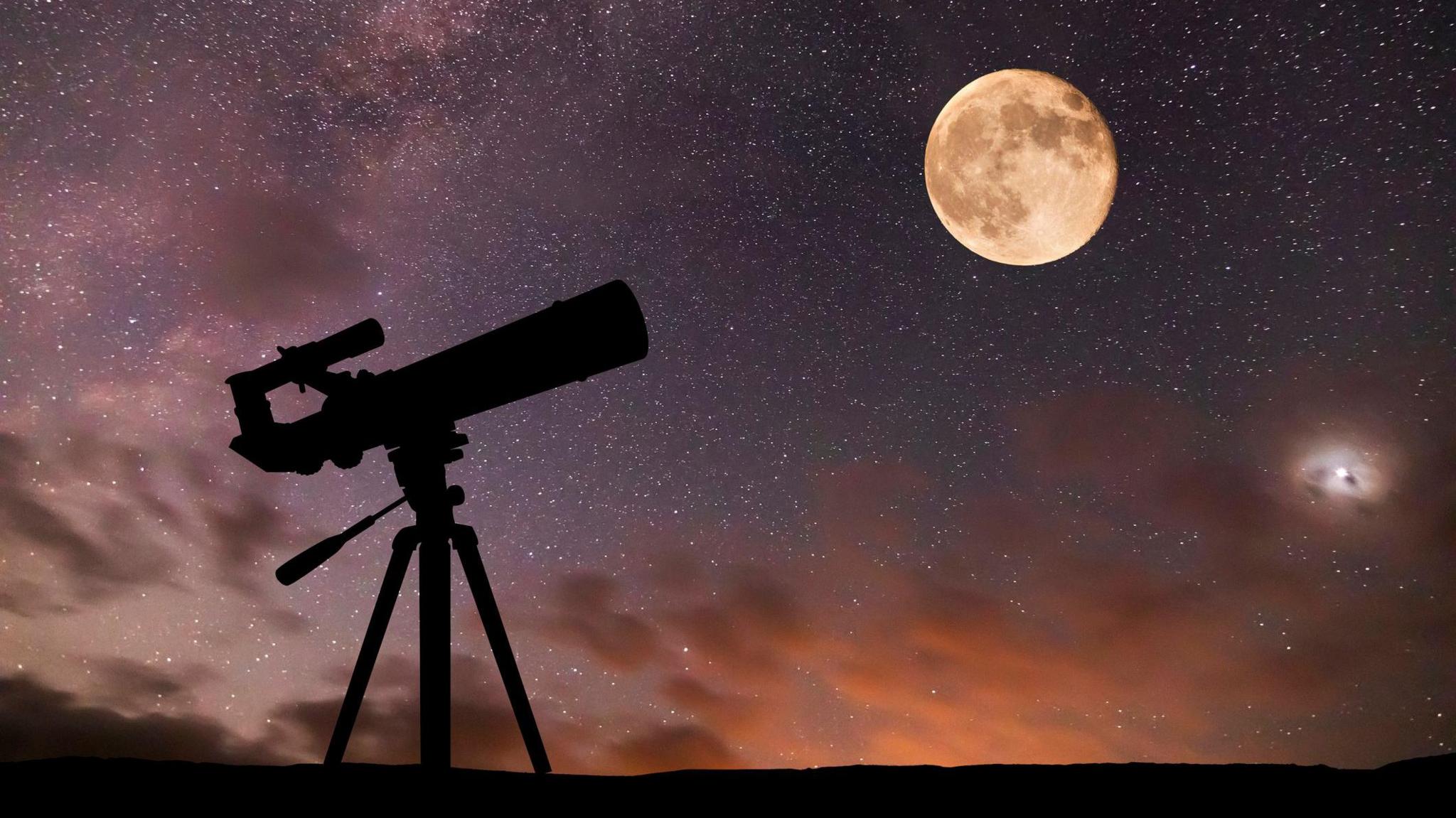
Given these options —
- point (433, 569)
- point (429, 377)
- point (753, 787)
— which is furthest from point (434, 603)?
point (753, 787)

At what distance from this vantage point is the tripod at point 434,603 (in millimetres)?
2443

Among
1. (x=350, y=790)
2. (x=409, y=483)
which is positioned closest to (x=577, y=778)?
(x=350, y=790)

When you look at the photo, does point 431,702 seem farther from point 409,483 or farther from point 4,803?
point 4,803

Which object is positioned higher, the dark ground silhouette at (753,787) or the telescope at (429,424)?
the telescope at (429,424)

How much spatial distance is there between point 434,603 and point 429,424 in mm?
732

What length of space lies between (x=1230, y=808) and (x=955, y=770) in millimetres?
414

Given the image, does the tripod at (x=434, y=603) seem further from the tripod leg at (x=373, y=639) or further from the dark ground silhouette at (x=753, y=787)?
the dark ground silhouette at (x=753, y=787)

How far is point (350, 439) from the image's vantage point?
123 inches

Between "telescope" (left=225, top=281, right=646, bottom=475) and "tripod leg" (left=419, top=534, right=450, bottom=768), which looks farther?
"telescope" (left=225, top=281, right=646, bottom=475)

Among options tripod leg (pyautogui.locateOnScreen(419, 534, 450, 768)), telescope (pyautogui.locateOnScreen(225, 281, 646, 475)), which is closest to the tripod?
tripod leg (pyautogui.locateOnScreen(419, 534, 450, 768))

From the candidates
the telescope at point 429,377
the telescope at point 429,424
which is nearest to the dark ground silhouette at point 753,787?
the telescope at point 429,424

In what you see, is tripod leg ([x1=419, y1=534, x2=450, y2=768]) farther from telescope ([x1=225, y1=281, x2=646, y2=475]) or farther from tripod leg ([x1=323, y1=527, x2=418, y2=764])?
telescope ([x1=225, y1=281, x2=646, y2=475])

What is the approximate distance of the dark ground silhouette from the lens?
118 centimetres

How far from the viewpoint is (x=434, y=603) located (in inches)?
103
